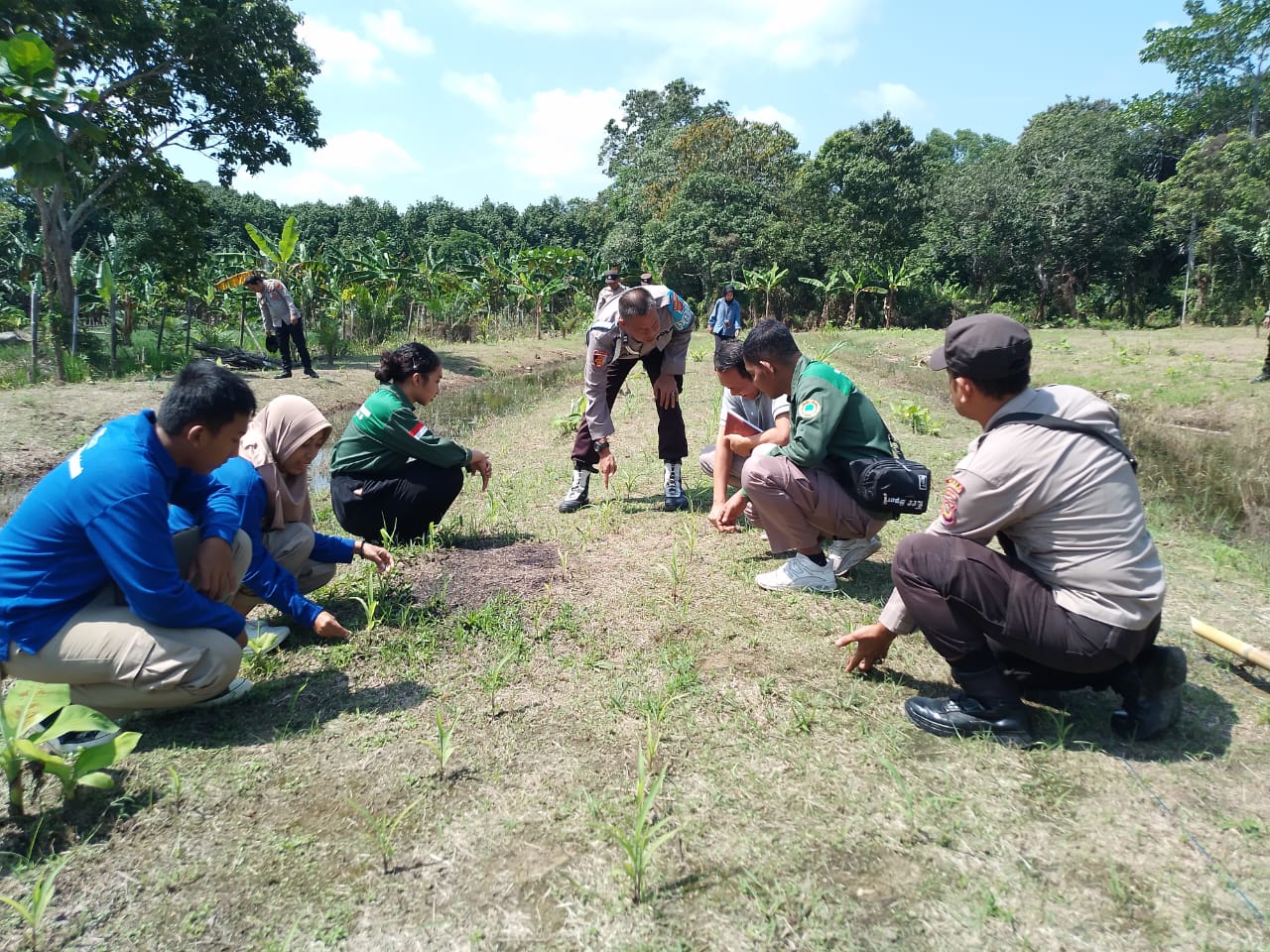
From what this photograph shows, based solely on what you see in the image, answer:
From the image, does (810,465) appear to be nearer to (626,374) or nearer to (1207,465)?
(626,374)

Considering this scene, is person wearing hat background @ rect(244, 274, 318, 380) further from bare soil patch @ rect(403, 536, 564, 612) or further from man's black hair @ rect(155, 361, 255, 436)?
man's black hair @ rect(155, 361, 255, 436)

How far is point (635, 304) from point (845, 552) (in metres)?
2.07

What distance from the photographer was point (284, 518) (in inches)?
134

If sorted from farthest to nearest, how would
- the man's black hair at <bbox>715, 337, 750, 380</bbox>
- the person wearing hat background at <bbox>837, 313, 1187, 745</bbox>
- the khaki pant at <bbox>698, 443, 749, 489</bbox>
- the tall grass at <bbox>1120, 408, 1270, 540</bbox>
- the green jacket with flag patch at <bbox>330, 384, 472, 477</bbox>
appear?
the tall grass at <bbox>1120, 408, 1270, 540</bbox>, the khaki pant at <bbox>698, 443, 749, 489</bbox>, the man's black hair at <bbox>715, 337, 750, 380</bbox>, the green jacket with flag patch at <bbox>330, 384, 472, 477</bbox>, the person wearing hat background at <bbox>837, 313, 1187, 745</bbox>

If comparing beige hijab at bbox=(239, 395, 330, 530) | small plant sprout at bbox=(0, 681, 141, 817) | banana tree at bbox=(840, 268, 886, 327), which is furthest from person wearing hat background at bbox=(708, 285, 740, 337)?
banana tree at bbox=(840, 268, 886, 327)

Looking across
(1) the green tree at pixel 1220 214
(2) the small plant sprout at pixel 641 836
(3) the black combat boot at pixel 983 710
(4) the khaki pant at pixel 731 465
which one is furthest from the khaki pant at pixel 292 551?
(1) the green tree at pixel 1220 214

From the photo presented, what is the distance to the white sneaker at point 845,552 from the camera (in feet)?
12.7

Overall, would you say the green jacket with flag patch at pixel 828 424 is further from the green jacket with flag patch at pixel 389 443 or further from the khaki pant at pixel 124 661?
the khaki pant at pixel 124 661

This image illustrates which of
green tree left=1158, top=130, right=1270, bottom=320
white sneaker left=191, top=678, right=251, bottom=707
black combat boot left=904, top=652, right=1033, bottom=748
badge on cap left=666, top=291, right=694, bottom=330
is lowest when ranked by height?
white sneaker left=191, top=678, right=251, bottom=707

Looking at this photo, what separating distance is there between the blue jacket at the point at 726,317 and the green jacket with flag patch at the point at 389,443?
37.0 ft

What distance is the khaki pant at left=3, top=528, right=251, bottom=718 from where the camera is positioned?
2.35 metres

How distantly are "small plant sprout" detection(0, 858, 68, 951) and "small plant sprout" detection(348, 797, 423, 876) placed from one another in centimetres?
70

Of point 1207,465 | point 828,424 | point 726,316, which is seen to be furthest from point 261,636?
point 726,316

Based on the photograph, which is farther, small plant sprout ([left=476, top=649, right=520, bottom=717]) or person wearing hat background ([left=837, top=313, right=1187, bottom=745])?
small plant sprout ([left=476, top=649, right=520, bottom=717])
